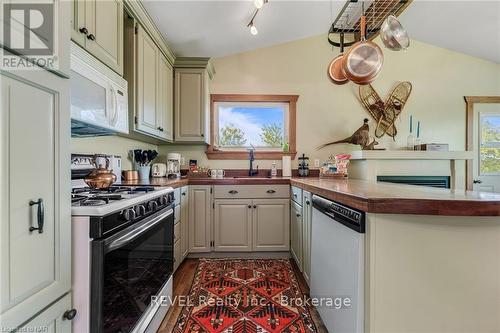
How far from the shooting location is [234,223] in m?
2.63

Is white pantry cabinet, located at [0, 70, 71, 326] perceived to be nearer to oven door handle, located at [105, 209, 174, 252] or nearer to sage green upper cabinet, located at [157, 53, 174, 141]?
oven door handle, located at [105, 209, 174, 252]

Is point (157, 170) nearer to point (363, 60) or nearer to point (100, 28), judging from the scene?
point (100, 28)

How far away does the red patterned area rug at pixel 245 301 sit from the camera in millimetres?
1574

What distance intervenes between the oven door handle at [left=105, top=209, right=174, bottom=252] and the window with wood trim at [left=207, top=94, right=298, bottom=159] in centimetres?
190

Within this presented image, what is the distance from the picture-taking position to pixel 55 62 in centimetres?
78

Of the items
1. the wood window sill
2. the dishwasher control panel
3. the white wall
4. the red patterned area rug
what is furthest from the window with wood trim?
the dishwasher control panel

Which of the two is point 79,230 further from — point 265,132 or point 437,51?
point 437,51

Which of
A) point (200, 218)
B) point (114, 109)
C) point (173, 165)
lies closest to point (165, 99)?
point (173, 165)

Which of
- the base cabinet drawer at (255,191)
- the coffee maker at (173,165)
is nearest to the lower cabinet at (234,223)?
the base cabinet drawer at (255,191)

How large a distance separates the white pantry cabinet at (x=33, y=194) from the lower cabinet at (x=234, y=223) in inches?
70.4

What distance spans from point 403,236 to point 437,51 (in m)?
3.54

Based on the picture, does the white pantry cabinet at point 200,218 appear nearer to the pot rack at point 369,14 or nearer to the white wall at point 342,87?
the white wall at point 342,87

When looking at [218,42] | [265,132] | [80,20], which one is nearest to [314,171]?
[265,132]

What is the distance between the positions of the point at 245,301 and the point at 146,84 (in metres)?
1.93
